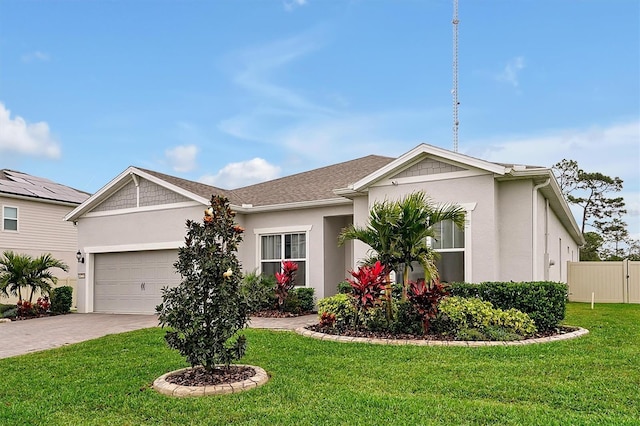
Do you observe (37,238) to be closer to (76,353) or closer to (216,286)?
(76,353)

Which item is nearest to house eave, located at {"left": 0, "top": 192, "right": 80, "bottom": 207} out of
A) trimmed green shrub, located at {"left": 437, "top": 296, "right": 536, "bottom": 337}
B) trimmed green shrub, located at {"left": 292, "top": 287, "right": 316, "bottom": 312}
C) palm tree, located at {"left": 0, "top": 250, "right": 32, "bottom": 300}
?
palm tree, located at {"left": 0, "top": 250, "right": 32, "bottom": 300}

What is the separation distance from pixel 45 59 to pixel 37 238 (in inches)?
401

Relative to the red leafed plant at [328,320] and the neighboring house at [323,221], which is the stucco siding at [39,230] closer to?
the neighboring house at [323,221]

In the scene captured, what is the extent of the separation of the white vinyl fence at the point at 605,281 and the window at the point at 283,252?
38.2ft

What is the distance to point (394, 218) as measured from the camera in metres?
9.56

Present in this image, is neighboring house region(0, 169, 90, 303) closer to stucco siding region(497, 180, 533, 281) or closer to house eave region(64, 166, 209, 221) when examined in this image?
house eave region(64, 166, 209, 221)

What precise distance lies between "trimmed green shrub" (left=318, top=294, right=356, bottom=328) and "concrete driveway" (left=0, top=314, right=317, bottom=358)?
1.27 metres

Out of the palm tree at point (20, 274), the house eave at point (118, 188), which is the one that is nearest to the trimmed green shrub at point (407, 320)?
the house eave at point (118, 188)

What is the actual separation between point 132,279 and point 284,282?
5975mm

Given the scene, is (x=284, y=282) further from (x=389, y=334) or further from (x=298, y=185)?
(x=389, y=334)

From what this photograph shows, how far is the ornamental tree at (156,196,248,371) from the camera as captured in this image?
19.8 ft

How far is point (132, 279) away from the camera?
16.8m

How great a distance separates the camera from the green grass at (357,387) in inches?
194

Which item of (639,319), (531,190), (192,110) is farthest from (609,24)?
(192,110)
